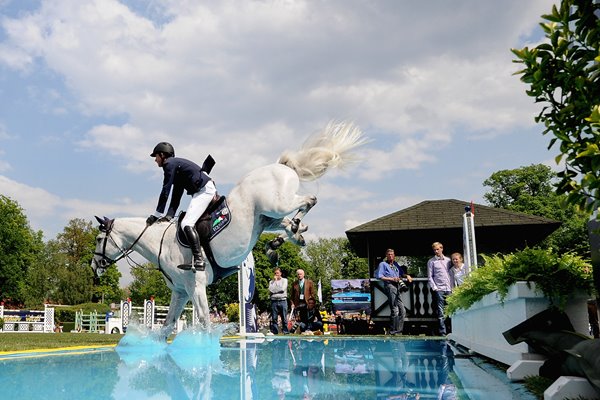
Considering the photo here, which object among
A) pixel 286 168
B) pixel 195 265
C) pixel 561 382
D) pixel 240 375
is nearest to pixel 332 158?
pixel 286 168

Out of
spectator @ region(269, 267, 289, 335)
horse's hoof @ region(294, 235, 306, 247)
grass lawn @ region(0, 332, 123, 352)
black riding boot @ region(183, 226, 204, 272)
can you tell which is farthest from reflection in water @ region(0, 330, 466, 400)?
spectator @ region(269, 267, 289, 335)

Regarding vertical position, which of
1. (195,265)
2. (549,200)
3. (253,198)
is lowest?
(195,265)

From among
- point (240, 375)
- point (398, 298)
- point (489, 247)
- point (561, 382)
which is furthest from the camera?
point (489, 247)

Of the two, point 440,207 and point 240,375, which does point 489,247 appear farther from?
point 240,375

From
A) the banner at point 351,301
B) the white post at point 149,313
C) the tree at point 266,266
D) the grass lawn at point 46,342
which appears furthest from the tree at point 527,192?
the grass lawn at point 46,342

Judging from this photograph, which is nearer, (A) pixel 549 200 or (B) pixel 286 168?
(B) pixel 286 168

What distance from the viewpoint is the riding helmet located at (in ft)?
21.4

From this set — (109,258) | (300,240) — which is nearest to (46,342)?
(109,258)

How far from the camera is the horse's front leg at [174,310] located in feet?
22.2

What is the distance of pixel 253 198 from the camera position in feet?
19.2

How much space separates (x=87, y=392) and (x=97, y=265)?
4124mm

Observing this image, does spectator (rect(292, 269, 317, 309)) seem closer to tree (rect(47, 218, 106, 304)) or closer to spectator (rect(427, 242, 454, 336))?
spectator (rect(427, 242, 454, 336))

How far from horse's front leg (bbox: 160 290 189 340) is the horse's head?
3.04ft

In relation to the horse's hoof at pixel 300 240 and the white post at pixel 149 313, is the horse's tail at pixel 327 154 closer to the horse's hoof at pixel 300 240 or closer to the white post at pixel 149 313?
the horse's hoof at pixel 300 240
